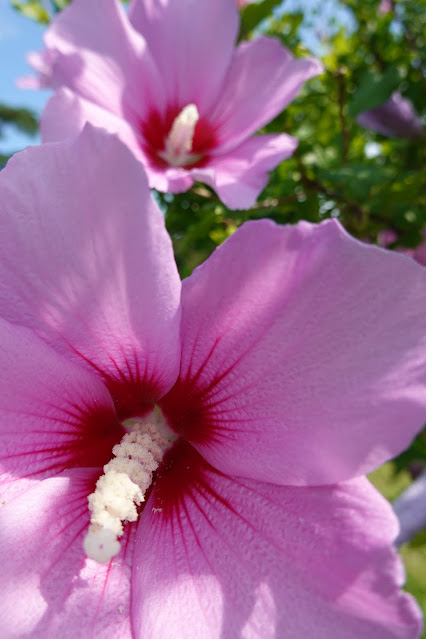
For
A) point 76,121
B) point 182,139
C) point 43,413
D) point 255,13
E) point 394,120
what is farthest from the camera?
point 394,120

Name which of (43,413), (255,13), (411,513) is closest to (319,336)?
(43,413)

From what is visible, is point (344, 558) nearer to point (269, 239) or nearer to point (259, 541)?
point (259, 541)

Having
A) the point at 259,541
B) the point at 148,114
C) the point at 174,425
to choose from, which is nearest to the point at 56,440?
the point at 174,425

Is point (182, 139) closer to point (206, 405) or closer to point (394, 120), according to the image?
point (206, 405)

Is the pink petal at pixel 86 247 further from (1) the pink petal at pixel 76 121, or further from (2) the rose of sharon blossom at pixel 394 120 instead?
(2) the rose of sharon blossom at pixel 394 120

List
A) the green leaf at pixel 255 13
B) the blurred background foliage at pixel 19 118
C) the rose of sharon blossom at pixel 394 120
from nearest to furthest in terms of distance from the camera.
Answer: the green leaf at pixel 255 13, the rose of sharon blossom at pixel 394 120, the blurred background foliage at pixel 19 118

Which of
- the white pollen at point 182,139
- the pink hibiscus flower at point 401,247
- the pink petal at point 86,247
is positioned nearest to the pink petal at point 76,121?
the white pollen at point 182,139

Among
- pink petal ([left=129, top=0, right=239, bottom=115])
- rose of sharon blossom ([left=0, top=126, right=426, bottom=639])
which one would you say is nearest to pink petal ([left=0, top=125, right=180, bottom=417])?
rose of sharon blossom ([left=0, top=126, right=426, bottom=639])

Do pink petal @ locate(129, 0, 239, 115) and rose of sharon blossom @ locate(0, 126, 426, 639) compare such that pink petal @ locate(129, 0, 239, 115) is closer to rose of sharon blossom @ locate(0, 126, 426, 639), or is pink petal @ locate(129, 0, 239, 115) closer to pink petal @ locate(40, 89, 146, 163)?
pink petal @ locate(40, 89, 146, 163)
